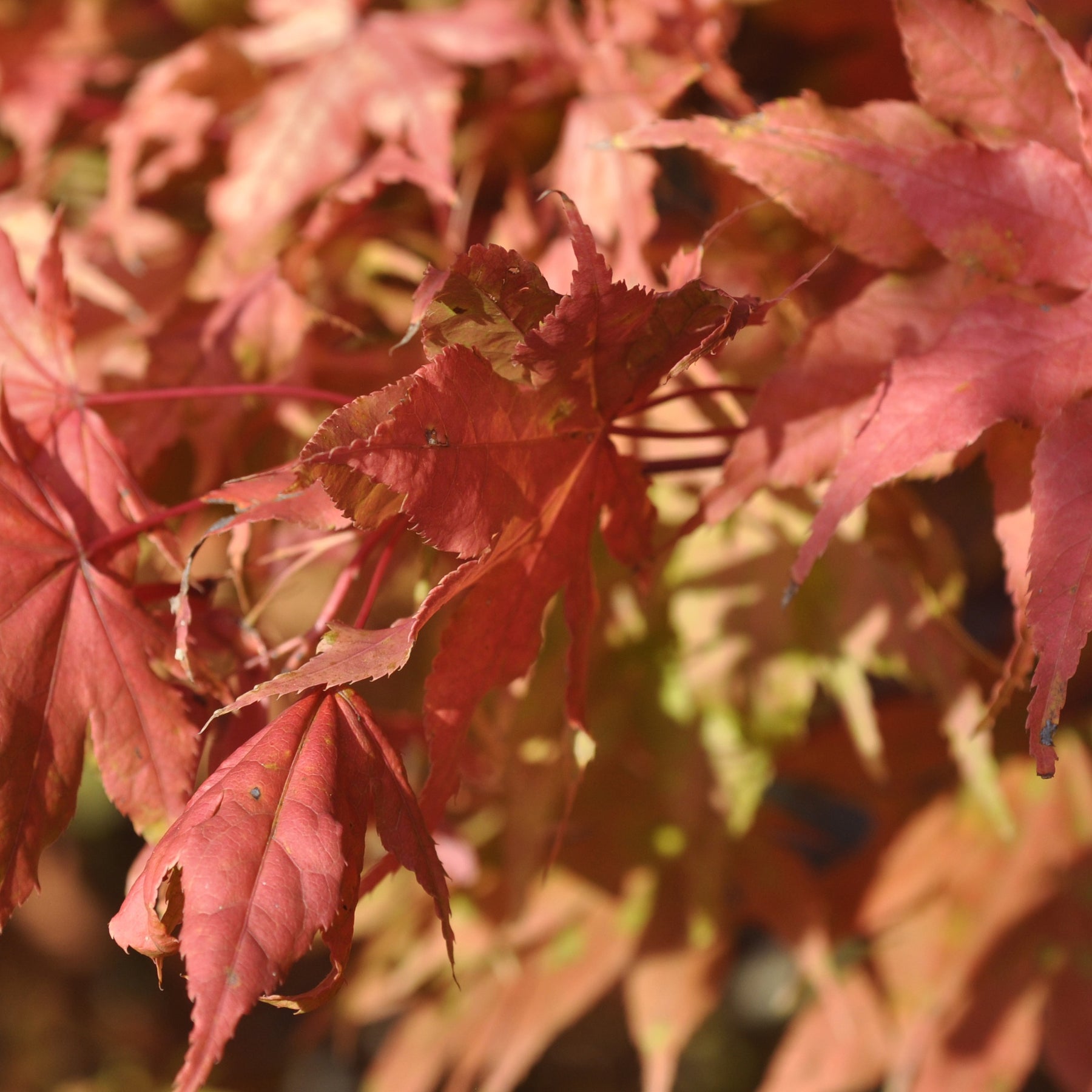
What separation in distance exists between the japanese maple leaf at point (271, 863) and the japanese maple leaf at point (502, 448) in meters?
0.03

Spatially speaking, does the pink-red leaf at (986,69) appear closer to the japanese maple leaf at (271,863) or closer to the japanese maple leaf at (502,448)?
the japanese maple leaf at (502,448)

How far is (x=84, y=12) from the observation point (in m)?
0.96

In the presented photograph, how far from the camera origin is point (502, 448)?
39 cm

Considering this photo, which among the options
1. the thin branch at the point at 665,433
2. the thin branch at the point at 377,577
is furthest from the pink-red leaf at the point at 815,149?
the thin branch at the point at 377,577

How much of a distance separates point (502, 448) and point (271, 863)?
6.9 inches

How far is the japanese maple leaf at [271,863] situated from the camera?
0.33m

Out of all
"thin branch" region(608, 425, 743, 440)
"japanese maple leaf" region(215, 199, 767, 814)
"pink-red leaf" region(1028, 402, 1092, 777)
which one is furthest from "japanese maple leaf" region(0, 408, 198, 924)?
"pink-red leaf" region(1028, 402, 1092, 777)

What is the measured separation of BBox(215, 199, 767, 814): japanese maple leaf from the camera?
352 millimetres

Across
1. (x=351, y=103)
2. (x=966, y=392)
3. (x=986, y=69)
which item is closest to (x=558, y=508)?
(x=966, y=392)

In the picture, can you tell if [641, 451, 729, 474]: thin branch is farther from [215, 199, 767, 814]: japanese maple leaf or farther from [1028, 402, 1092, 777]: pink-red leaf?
[1028, 402, 1092, 777]: pink-red leaf

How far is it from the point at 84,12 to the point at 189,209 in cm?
24

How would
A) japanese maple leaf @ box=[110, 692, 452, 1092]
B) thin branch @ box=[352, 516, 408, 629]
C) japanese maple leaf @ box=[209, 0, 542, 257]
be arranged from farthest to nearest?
japanese maple leaf @ box=[209, 0, 542, 257] → thin branch @ box=[352, 516, 408, 629] → japanese maple leaf @ box=[110, 692, 452, 1092]

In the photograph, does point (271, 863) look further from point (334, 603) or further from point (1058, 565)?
point (1058, 565)

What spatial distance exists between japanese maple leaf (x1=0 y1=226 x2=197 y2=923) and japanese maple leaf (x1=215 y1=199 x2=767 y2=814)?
13cm
